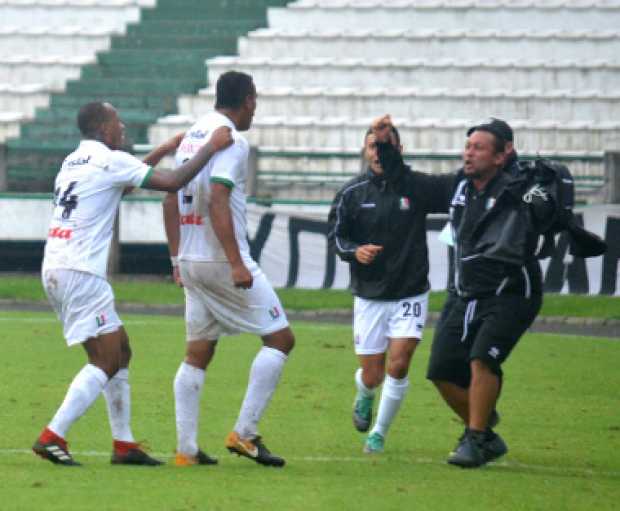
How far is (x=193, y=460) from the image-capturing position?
8.41m

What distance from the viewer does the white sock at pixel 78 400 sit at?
8164 mm

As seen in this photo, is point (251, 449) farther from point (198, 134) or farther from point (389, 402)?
point (198, 134)

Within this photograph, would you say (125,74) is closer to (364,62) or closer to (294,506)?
(364,62)

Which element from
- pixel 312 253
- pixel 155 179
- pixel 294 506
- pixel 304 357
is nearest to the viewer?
pixel 294 506

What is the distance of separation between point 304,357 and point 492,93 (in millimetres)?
12412

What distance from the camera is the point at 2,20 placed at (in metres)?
30.9

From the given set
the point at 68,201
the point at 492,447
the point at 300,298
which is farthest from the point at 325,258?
the point at 68,201

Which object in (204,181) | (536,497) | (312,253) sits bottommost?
(312,253)

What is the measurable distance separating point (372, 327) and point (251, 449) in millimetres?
1583

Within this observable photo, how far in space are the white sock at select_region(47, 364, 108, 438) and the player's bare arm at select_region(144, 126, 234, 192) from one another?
1.07m

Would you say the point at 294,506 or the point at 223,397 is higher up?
the point at 294,506

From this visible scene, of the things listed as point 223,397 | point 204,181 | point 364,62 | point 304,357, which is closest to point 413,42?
point 364,62

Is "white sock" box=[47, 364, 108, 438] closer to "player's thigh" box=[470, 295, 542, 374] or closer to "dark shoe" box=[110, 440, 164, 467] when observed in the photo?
"dark shoe" box=[110, 440, 164, 467]

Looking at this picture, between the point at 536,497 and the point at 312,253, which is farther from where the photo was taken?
the point at 312,253
